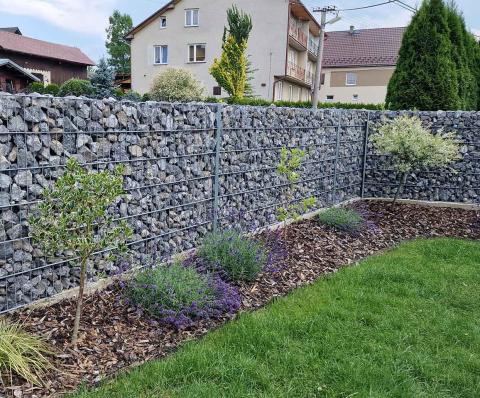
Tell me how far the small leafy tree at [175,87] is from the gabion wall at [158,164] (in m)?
12.6

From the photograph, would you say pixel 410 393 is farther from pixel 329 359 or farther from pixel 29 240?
pixel 29 240

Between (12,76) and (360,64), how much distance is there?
86.9 ft

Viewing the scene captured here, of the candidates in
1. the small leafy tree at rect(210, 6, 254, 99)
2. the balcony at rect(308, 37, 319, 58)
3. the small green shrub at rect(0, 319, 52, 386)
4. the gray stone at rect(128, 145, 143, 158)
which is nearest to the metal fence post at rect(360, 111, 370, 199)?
the gray stone at rect(128, 145, 143, 158)

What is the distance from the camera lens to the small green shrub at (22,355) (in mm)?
2717

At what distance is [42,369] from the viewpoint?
288cm

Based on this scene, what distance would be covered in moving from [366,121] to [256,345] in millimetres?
6451

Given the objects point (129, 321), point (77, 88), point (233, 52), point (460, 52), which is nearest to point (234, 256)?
point (129, 321)

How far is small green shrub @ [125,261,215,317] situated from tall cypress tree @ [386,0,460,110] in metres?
7.57

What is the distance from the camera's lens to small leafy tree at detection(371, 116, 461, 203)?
301 inches

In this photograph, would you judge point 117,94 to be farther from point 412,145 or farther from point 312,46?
point 312,46

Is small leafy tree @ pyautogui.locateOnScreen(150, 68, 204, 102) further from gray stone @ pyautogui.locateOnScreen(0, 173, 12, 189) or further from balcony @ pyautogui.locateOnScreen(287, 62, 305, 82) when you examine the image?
gray stone @ pyautogui.locateOnScreen(0, 173, 12, 189)

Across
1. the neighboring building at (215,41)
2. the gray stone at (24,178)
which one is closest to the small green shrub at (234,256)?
the gray stone at (24,178)

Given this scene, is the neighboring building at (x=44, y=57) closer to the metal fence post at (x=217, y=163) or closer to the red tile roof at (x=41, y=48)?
the red tile roof at (x=41, y=48)

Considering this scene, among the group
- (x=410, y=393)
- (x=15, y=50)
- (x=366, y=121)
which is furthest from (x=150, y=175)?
(x=15, y=50)
